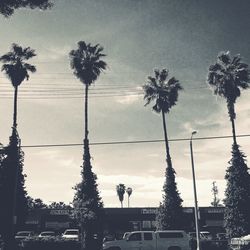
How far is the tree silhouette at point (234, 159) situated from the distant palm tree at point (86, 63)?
13.1 m

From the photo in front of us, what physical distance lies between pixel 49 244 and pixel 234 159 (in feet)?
68.1

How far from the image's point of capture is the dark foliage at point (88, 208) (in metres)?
36.4

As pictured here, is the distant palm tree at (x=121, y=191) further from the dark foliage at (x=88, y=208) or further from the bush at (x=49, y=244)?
the bush at (x=49, y=244)

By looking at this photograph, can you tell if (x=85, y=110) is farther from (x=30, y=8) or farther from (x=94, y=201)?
(x=30, y=8)

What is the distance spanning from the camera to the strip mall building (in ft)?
170

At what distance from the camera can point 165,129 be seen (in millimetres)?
45375

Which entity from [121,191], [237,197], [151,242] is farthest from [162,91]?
[121,191]

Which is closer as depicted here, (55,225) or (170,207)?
(170,207)

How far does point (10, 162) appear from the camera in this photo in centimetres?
3750

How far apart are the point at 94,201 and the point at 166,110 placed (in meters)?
15.2

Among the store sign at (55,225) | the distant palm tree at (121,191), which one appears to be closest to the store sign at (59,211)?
the store sign at (55,225)

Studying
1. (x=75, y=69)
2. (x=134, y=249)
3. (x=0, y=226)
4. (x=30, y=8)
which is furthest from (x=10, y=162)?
(x=30, y=8)

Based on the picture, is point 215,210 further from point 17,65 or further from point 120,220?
point 17,65

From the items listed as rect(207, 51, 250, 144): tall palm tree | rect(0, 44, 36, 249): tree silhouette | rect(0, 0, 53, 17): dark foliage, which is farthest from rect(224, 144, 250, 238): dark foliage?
rect(0, 0, 53, 17): dark foliage
